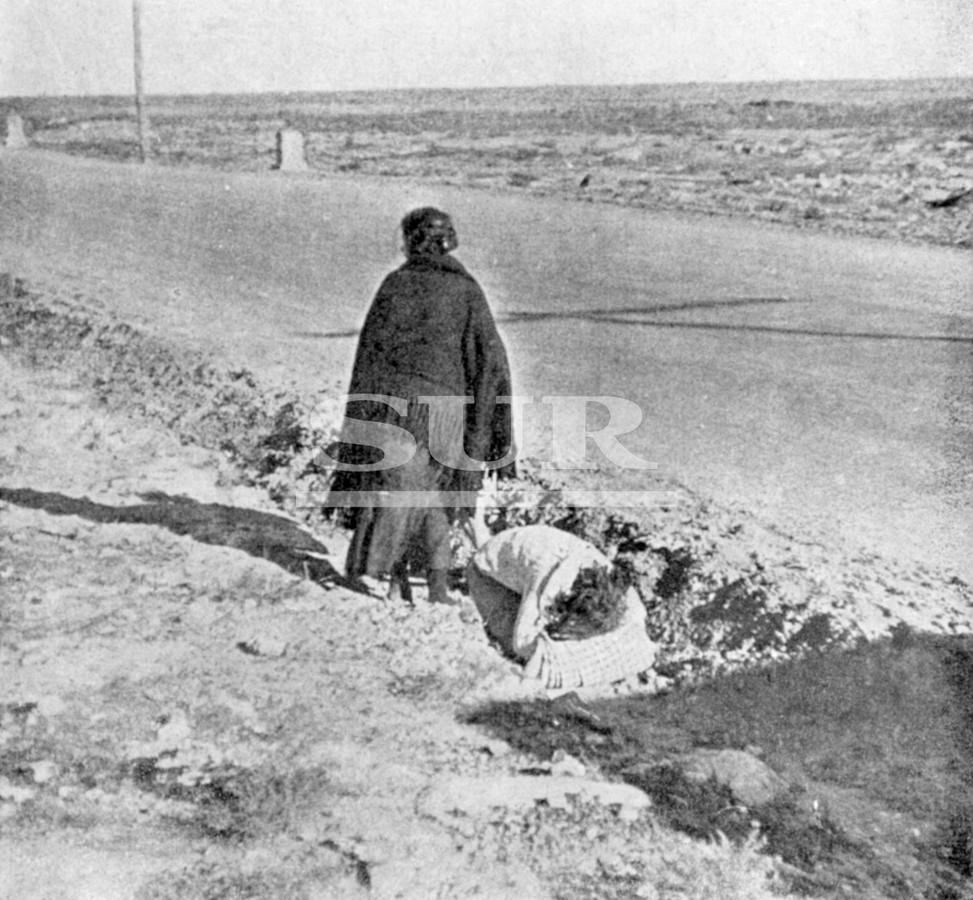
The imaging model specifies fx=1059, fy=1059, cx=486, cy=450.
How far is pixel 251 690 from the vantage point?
13.3ft

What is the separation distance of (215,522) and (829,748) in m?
3.24

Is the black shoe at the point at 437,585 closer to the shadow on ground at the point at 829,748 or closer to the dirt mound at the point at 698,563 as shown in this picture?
the dirt mound at the point at 698,563

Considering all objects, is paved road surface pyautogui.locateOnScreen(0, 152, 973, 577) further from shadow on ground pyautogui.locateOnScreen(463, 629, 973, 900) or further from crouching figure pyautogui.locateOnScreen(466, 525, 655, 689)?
crouching figure pyautogui.locateOnScreen(466, 525, 655, 689)

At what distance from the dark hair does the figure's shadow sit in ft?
3.69

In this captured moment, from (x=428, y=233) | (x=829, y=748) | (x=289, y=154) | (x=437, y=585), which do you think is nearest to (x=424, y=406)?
(x=428, y=233)

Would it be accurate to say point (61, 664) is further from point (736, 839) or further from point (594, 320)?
point (594, 320)

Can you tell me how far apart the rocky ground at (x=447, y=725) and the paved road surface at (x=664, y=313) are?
75 cm

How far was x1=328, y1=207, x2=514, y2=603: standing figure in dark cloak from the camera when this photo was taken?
4270 millimetres

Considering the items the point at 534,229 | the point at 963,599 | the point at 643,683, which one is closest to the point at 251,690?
the point at 643,683

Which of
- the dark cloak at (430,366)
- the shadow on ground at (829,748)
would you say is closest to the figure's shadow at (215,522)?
the dark cloak at (430,366)

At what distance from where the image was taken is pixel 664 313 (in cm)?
887

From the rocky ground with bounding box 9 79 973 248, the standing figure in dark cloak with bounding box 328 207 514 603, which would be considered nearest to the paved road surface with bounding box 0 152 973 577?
the standing figure in dark cloak with bounding box 328 207 514 603

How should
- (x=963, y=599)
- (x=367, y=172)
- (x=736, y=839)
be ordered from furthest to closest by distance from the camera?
(x=367, y=172) → (x=963, y=599) → (x=736, y=839)

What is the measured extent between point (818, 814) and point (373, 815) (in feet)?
4.79
